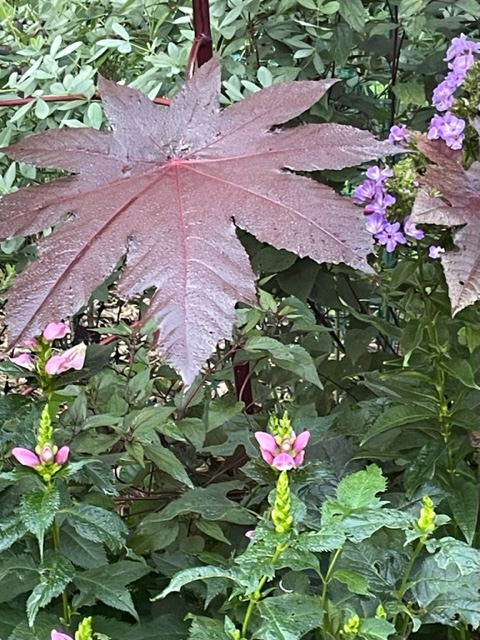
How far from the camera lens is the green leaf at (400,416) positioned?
0.71m

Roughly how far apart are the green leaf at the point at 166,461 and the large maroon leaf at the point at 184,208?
0.84 feet

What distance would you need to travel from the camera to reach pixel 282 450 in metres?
0.61

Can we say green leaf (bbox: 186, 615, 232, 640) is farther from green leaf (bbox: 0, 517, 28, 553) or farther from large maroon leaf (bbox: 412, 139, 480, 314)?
large maroon leaf (bbox: 412, 139, 480, 314)

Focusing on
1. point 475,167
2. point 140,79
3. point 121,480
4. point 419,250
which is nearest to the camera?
point 475,167

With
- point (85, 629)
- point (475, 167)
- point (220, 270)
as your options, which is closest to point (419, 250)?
point (475, 167)

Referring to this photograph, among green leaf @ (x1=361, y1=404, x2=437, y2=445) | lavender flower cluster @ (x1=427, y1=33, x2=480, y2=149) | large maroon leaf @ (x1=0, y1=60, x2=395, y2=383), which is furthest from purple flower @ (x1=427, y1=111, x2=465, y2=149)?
green leaf @ (x1=361, y1=404, x2=437, y2=445)

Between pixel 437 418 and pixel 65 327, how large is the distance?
0.34 m

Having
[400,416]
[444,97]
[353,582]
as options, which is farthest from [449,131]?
[353,582]

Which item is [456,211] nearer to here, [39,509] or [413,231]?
[413,231]

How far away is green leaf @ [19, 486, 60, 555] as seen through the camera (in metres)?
0.54

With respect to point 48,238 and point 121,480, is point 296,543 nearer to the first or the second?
point 48,238

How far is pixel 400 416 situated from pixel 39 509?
332mm

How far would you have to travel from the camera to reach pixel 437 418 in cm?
73

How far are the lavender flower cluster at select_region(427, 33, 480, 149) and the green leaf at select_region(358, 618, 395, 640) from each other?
0.36 meters
